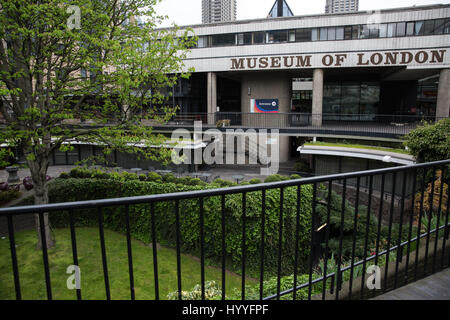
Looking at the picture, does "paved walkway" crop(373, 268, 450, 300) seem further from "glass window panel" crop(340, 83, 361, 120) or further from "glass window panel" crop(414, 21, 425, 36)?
"glass window panel" crop(340, 83, 361, 120)

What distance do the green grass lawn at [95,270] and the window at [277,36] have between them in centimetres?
2102

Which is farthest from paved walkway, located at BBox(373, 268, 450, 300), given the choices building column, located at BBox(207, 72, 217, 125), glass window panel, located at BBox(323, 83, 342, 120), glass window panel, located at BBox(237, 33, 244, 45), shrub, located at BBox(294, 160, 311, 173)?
glass window panel, located at BBox(323, 83, 342, 120)

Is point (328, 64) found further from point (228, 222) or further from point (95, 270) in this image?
point (95, 270)

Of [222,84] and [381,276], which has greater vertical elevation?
[222,84]

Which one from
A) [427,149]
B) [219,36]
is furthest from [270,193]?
[219,36]

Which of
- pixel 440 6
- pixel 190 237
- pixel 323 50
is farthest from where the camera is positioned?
pixel 323 50

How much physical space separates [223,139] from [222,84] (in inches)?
408

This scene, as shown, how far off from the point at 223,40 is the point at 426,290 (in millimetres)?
29241

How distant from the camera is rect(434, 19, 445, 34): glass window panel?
23423mm

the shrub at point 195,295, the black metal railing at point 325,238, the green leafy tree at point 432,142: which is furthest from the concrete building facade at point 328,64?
the black metal railing at point 325,238

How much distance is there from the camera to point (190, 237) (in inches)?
529

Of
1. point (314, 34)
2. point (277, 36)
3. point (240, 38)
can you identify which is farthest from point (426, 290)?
point (240, 38)

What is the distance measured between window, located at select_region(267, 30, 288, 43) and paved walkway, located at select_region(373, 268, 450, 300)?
26913 mm
